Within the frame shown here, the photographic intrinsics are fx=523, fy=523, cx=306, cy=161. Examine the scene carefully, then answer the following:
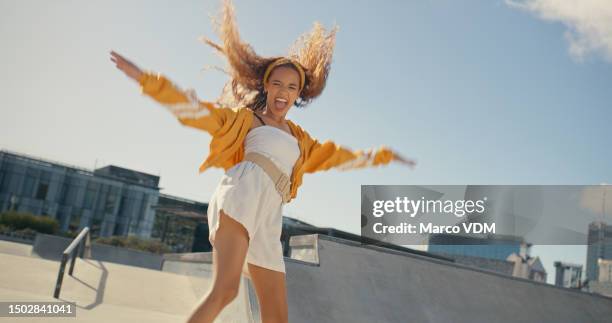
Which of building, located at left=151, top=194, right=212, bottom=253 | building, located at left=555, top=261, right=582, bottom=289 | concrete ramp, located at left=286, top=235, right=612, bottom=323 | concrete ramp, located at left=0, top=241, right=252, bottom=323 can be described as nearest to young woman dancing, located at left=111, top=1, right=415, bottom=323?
concrete ramp, located at left=0, top=241, right=252, bottom=323

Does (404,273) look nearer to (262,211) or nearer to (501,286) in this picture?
(501,286)

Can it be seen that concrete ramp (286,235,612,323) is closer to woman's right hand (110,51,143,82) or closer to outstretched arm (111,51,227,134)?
outstretched arm (111,51,227,134)


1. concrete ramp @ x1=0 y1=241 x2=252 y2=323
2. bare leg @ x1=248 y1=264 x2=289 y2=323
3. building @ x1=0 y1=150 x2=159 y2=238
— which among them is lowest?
concrete ramp @ x1=0 y1=241 x2=252 y2=323

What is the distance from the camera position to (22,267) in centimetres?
701

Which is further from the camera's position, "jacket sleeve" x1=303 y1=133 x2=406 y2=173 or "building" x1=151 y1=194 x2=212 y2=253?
"building" x1=151 y1=194 x2=212 y2=253

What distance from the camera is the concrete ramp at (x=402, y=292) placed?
16.4 feet

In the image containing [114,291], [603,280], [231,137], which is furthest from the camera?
[603,280]

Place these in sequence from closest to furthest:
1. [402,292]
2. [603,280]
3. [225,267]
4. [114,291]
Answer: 1. [225,267]
2. [402,292]
3. [114,291]
4. [603,280]

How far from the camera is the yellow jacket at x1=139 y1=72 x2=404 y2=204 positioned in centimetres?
237

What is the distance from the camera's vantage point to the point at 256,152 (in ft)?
8.70

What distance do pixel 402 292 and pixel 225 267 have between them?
3.90m

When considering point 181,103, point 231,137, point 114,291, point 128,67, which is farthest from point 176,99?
point 114,291

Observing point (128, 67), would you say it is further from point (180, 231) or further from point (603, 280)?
point (180, 231)

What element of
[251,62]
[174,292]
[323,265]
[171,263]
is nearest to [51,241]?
[171,263]
